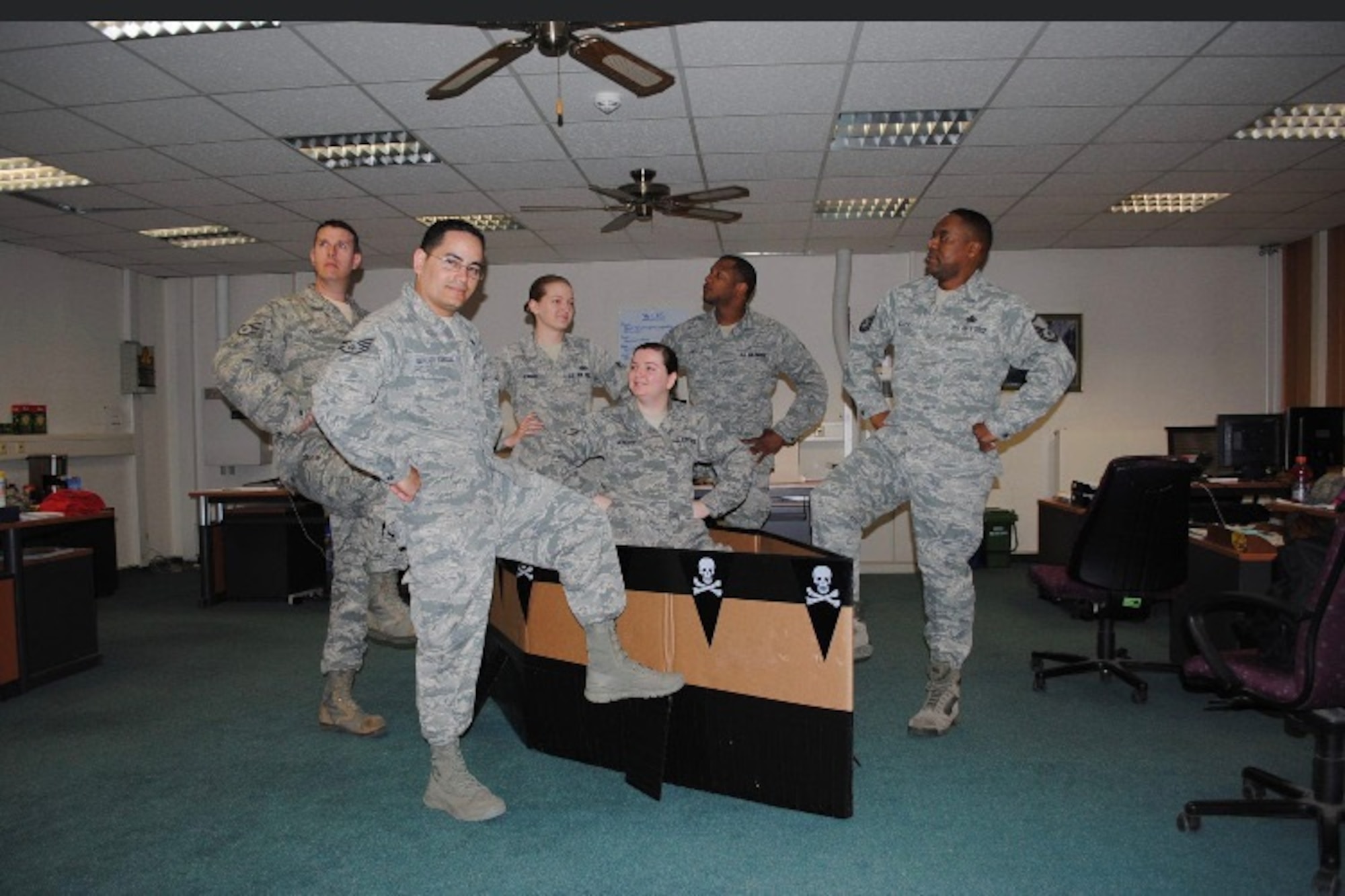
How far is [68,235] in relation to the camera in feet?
22.9

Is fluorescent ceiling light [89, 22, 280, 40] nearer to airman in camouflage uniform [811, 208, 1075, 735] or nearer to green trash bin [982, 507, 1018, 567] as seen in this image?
airman in camouflage uniform [811, 208, 1075, 735]

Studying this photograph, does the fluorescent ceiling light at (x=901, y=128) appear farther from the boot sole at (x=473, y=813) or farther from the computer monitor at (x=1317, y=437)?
the boot sole at (x=473, y=813)

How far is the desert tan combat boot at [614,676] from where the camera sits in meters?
2.60

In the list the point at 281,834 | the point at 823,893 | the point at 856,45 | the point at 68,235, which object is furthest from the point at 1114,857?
the point at 68,235

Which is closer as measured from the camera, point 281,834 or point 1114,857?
point 1114,857

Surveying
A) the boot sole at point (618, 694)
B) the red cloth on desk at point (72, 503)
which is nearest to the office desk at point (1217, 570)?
the boot sole at point (618, 694)

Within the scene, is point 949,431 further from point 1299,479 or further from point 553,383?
point 1299,479

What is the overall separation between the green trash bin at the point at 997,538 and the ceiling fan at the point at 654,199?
3.64m

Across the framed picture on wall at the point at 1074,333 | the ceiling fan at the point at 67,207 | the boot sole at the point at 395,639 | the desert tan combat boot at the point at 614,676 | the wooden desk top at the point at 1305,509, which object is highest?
the ceiling fan at the point at 67,207

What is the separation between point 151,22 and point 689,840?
3739mm

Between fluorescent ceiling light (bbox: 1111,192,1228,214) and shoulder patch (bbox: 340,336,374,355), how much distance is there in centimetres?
596

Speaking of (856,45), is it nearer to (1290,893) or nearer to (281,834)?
(1290,893)

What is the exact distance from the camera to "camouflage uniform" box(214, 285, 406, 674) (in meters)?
3.05

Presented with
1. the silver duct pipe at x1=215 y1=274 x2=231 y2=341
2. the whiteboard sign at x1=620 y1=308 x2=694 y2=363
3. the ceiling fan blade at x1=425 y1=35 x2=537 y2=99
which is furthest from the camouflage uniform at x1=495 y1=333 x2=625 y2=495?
the silver duct pipe at x1=215 y1=274 x2=231 y2=341
